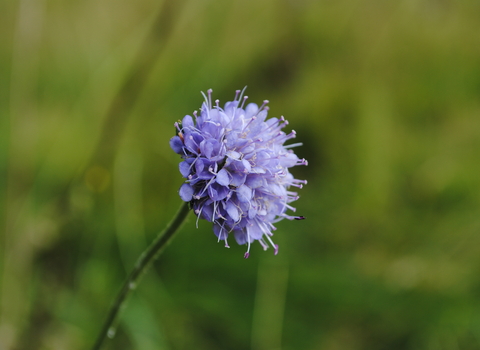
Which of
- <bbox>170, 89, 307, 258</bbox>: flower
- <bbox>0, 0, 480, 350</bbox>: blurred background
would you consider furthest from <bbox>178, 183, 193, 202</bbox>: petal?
<bbox>0, 0, 480, 350</bbox>: blurred background

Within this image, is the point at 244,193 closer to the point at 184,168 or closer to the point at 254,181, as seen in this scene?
the point at 254,181

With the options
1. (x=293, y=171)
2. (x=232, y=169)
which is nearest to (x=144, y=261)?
(x=232, y=169)

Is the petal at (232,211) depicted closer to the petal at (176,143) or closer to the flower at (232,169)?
the flower at (232,169)

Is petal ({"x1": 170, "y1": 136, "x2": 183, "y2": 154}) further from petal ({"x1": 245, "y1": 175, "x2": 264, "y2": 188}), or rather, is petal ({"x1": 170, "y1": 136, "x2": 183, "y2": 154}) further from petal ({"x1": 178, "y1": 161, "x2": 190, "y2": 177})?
petal ({"x1": 245, "y1": 175, "x2": 264, "y2": 188})

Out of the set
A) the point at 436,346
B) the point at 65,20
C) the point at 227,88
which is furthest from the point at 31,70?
the point at 436,346

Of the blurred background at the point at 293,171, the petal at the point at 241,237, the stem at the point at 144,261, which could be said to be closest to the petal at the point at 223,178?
the stem at the point at 144,261

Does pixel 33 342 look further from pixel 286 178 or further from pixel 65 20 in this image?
pixel 65 20
